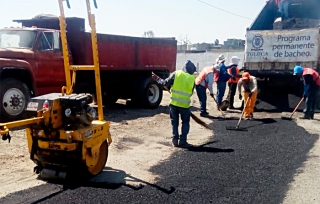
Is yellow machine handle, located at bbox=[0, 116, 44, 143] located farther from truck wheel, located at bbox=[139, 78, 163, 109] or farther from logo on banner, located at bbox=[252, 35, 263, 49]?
logo on banner, located at bbox=[252, 35, 263, 49]

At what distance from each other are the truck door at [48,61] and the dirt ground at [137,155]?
5.34 feet

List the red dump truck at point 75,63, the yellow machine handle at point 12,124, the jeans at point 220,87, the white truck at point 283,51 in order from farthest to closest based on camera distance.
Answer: the jeans at point 220,87
the white truck at point 283,51
the red dump truck at point 75,63
the yellow machine handle at point 12,124

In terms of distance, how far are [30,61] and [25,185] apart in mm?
4560

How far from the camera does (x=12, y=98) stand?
8359mm

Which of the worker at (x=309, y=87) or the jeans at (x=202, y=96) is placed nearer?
the worker at (x=309, y=87)

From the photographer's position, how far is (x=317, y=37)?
11.1m

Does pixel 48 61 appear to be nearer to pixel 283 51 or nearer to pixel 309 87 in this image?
pixel 309 87

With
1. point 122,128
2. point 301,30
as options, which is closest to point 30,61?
point 122,128

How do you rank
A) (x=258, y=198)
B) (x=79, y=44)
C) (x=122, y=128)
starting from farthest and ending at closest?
(x=79, y=44) → (x=122, y=128) → (x=258, y=198)

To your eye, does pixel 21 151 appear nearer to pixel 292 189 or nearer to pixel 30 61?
pixel 30 61

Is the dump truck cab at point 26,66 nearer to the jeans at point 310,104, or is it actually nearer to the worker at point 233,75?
the worker at point 233,75

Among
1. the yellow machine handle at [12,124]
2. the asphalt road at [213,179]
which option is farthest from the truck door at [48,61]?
the yellow machine handle at [12,124]

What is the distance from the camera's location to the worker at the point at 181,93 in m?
7.17

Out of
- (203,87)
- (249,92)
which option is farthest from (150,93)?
(249,92)
